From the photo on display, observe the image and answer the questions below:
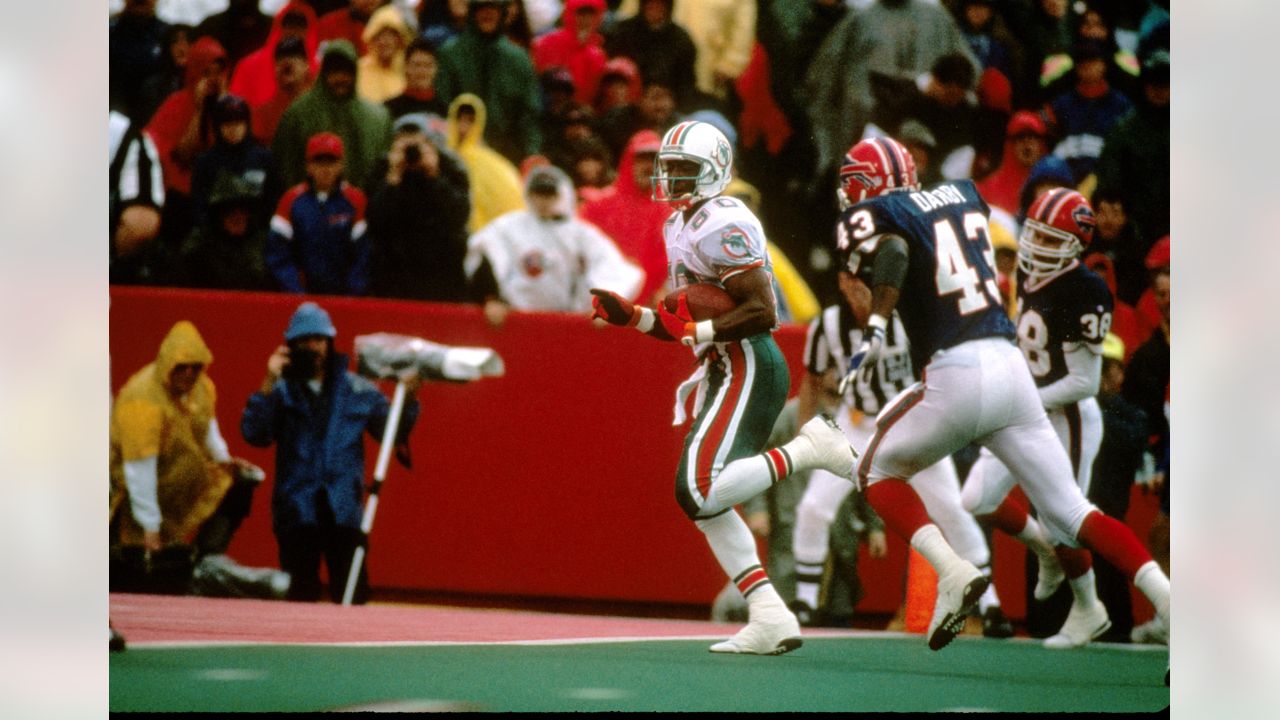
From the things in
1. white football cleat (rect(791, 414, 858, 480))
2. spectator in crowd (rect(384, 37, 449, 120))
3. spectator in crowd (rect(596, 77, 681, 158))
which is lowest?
white football cleat (rect(791, 414, 858, 480))

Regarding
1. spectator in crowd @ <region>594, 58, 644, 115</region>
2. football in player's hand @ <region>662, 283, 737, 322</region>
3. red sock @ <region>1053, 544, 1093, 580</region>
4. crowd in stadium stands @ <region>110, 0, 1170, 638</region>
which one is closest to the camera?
football in player's hand @ <region>662, 283, 737, 322</region>

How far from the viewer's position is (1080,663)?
6.78 metres

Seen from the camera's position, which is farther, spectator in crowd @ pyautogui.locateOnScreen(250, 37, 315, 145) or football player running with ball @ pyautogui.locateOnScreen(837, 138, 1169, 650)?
spectator in crowd @ pyautogui.locateOnScreen(250, 37, 315, 145)

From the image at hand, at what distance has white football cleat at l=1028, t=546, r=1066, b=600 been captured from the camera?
7.37m

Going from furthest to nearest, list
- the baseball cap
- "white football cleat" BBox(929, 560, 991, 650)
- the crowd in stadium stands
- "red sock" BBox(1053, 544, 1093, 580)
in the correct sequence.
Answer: the baseball cap
the crowd in stadium stands
"red sock" BBox(1053, 544, 1093, 580)
"white football cleat" BBox(929, 560, 991, 650)

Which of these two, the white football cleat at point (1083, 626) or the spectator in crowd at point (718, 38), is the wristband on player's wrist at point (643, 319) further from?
the spectator in crowd at point (718, 38)

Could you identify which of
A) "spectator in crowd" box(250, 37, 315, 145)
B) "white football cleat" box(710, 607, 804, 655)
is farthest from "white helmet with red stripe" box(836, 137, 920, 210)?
"spectator in crowd" box(250, 37, 315, 145)

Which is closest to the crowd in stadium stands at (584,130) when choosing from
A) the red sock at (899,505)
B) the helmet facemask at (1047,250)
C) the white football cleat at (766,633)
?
the helmet facemask at (1047,250)

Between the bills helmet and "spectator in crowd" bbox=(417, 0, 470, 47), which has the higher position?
"spectator in crowd" bbox=(417, 0, 470, 47)

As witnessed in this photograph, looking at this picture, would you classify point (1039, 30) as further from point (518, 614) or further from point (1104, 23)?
point (518, 614)

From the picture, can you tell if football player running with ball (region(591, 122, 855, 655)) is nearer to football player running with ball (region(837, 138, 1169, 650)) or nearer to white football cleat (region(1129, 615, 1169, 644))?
football player running with ball (region(837, 138, 1169, 650))

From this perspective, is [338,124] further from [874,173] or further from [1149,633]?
[1149,633]

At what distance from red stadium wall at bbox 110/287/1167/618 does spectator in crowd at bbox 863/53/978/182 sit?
97 centimetres

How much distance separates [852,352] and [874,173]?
1.17 metres
